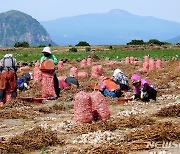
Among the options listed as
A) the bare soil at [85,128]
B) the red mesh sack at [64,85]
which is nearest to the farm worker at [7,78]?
the bare soil at [85,128]

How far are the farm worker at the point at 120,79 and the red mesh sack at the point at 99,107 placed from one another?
5709 millimetres

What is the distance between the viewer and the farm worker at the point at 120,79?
16062mm

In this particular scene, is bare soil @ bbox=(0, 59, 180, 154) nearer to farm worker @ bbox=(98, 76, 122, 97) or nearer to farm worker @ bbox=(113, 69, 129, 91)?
farm worker @ bbox=(98, 76, 122, 97)

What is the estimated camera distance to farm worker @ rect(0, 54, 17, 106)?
1439cm

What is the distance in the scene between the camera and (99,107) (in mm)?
10312

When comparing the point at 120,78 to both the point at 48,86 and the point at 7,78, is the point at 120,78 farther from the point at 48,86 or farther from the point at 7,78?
the point at 7,78

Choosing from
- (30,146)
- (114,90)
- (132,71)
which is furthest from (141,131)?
(132,71)

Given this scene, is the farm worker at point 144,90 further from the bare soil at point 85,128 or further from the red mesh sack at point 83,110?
the red mesh sack at point 83,110

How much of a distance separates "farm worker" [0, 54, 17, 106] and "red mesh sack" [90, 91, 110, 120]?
4742mm

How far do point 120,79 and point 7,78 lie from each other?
12.8 ft

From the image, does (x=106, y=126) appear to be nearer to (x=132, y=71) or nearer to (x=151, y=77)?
(x=151, y=77)

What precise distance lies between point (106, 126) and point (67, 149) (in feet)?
5.08

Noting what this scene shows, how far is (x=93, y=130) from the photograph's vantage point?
9.21m

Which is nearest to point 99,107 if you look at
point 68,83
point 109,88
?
point 109,88
